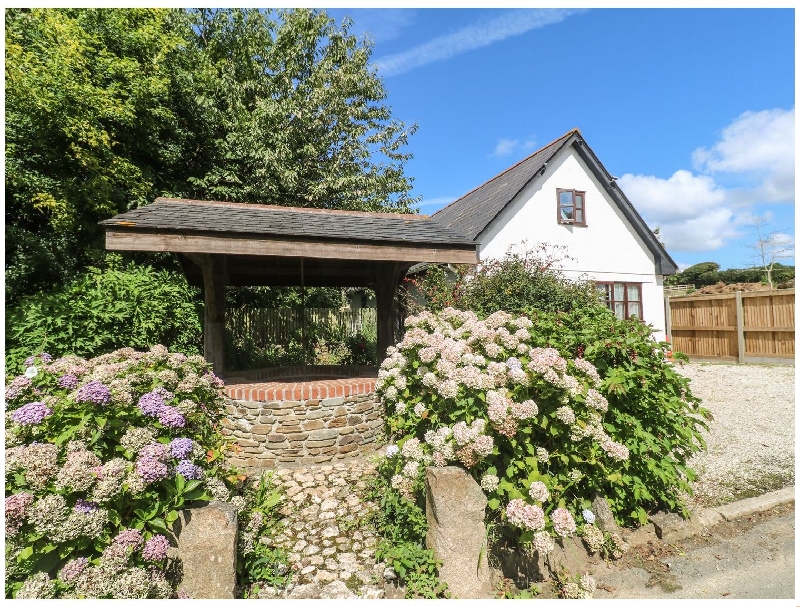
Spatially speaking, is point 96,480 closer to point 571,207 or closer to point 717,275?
point 571,207

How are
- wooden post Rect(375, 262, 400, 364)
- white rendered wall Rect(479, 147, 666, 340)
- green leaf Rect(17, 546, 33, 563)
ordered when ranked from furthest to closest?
white rendered wall Rect(479, 147, 666, 340) → wooden post Rect(375, 262, 400, 364) → green leaf Rect(17, 546, 33, 563)

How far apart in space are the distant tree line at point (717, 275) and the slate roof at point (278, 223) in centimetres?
2848

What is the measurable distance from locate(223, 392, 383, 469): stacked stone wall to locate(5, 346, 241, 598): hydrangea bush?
2.27 meters

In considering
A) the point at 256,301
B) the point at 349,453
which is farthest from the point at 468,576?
the point at 256,301

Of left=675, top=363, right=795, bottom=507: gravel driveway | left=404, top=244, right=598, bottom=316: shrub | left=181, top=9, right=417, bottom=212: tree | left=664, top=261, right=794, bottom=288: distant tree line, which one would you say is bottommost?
left=675, top=363, right=795, bottom=507: gravel driveway

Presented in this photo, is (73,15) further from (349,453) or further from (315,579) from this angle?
(315,579)

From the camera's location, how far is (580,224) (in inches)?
520

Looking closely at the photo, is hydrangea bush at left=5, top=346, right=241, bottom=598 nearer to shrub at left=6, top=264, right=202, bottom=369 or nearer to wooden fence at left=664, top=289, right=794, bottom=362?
shrub at left=6, top=264, right=202, bottom=369

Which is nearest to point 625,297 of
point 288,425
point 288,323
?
point 288,323

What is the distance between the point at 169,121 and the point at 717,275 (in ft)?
136

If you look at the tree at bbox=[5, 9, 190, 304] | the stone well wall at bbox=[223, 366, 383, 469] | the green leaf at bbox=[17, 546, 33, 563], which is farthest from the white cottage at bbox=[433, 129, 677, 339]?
the green leaf at bbox=[17, 546, 33, 563]

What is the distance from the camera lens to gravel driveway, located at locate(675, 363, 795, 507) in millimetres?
4184

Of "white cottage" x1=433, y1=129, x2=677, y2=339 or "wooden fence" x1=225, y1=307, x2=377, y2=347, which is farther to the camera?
"white cottage" x1=433, y1=129, x2=677, y2=339

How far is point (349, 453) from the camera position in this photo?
17.4 ft
